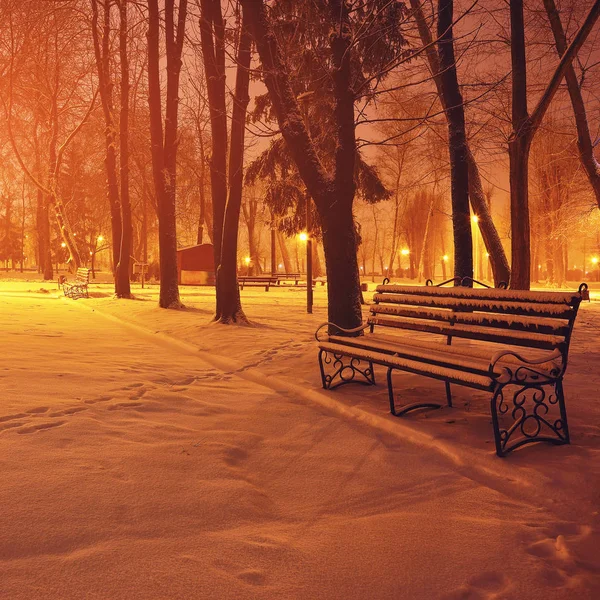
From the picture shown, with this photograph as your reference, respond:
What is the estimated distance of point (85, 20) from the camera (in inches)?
805

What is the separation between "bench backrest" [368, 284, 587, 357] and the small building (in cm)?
3233

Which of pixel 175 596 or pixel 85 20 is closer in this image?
pixel 175 596

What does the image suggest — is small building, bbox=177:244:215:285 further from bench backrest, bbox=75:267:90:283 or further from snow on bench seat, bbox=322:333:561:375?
snow on bench seat, bbox=322:333:561:375

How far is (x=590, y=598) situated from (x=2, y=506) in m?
2.98

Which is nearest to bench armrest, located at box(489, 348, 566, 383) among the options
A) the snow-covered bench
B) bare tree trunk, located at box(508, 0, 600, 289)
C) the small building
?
the snow-covered bench

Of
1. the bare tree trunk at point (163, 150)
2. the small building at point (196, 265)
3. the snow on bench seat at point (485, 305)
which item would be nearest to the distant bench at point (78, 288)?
the bare tree trunk at point (163, 150)

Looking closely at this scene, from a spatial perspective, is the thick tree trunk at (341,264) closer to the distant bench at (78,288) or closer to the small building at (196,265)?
the distant bench at (78,288)

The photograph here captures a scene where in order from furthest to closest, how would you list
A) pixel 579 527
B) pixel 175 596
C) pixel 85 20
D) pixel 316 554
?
pixel 85 20 < pixel 579 527 < pixel 316 554 < pixel 175 596

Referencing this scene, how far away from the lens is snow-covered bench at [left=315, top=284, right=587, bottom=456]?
13.5ft

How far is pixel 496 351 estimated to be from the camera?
4.24 metres

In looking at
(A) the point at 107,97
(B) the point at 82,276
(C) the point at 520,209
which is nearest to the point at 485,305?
(C) the point at 520,209

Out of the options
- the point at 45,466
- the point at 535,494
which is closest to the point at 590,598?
the point at 535,494

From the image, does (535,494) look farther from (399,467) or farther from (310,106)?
(310,106)

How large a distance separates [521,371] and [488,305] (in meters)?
0.97
